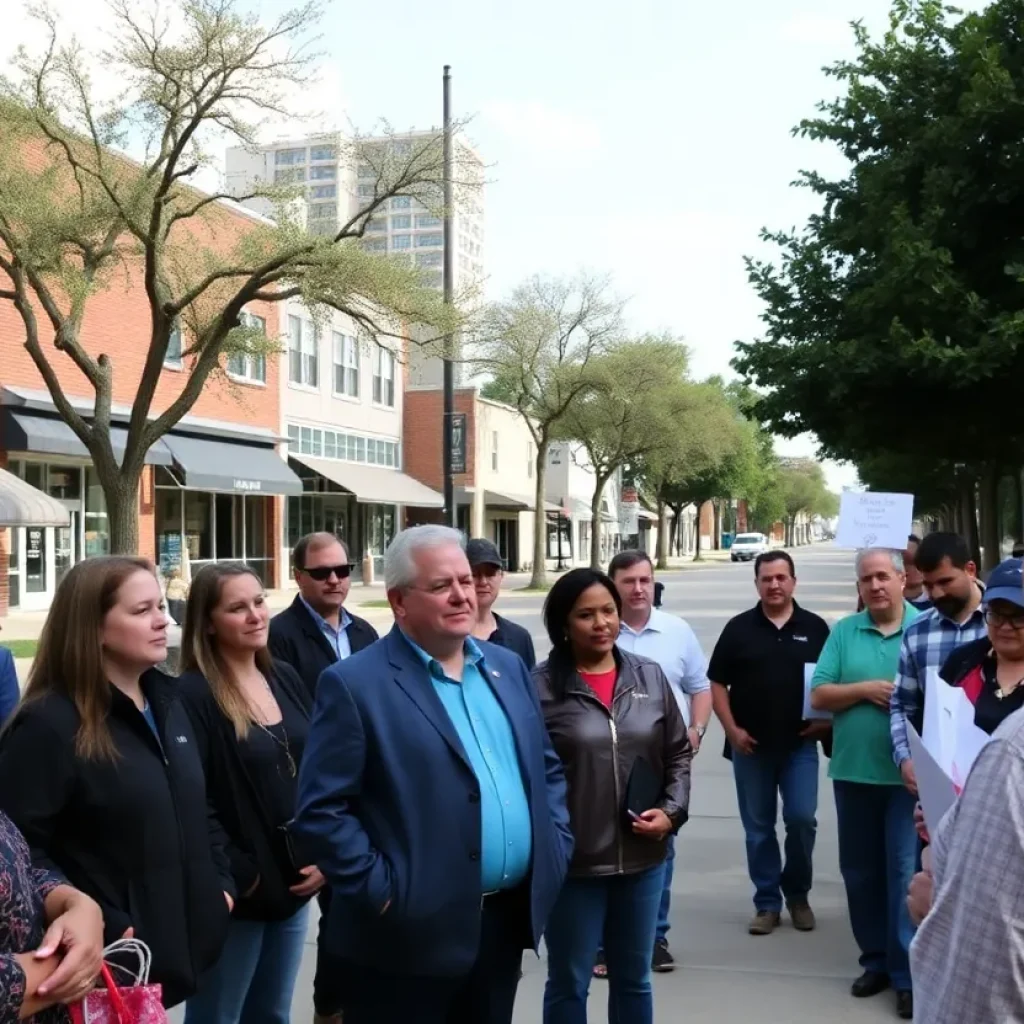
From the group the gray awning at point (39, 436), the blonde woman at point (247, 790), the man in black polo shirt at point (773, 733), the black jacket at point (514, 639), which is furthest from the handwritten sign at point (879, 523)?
the gray awning at point (39, 436)

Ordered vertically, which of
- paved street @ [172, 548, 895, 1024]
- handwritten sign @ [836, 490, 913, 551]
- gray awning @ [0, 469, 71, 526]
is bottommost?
paved street @ [172, 548, 895, 1024]

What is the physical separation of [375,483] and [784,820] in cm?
3512

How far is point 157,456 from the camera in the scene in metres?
28.6

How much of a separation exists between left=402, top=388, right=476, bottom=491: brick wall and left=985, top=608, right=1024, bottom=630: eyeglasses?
4227cm

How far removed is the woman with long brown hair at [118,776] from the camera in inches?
114

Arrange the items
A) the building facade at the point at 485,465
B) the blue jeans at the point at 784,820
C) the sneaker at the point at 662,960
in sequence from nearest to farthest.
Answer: the sneaker at the point at 662,960 < the blue jeans at the point at 784,820 < the building facade at the point at 485,465

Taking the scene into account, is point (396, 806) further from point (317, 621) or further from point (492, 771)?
point (317, 621)

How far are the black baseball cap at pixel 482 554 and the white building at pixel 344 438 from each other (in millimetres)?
30486

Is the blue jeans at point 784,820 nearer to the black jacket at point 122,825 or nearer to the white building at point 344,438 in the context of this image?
the black jacket at point 122,825

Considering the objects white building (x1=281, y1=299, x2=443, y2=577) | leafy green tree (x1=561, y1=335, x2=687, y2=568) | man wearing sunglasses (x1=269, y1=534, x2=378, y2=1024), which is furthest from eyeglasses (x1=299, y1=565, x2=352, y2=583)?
leafy green tree (x1=561, y1=335, x2=687, y2=568)

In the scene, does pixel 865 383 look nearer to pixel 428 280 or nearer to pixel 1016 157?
pixel 1016 157

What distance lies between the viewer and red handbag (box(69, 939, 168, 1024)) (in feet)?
7.55

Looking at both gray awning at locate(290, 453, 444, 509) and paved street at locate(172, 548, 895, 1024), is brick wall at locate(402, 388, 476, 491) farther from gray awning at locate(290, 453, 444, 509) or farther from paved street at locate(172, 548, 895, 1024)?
paved street at locate(172, 548, 895, 1024)

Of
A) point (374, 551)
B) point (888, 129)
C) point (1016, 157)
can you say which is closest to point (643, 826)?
point (1016, 157)
